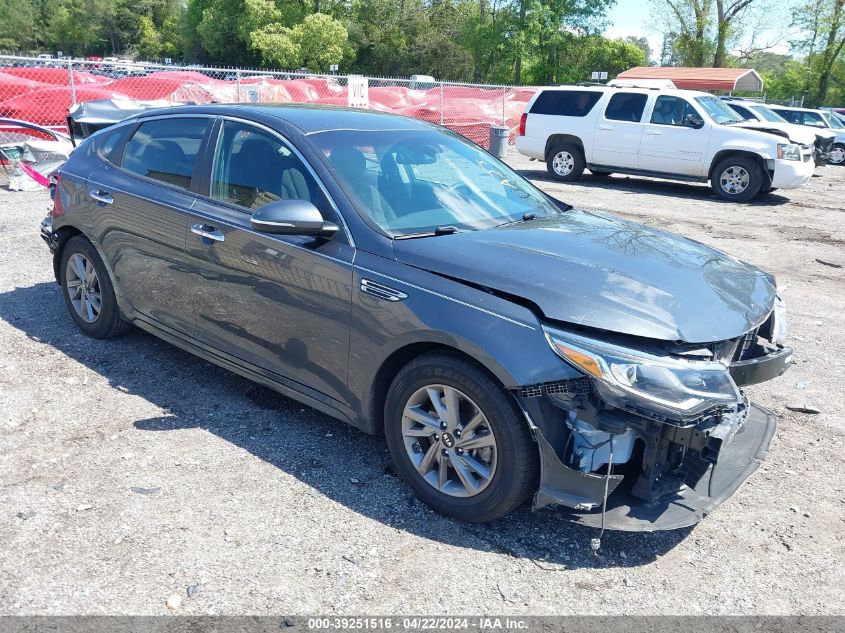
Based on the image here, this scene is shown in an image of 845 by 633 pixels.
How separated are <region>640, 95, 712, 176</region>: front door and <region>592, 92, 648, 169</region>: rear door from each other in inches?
8.3

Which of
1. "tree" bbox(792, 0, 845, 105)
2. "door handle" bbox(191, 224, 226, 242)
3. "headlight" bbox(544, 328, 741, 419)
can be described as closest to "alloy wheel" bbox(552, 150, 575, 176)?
"door handle" bbox(191, 224, 226, 242)

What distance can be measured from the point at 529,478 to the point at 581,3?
55.5 m

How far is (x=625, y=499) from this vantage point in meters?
2.98

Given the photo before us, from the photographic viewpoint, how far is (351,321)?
11.3 feet

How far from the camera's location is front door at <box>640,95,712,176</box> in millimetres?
13688

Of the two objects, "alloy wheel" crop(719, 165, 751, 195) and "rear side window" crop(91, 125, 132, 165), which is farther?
"alloy wheel" crop(719, 165, 751, 195)

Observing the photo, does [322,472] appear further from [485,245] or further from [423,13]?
[423,13]

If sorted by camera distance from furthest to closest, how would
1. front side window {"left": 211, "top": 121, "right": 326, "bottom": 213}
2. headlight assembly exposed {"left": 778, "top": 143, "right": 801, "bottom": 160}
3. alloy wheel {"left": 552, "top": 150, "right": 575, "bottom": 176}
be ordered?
alloy wheel {"left": 552, "top": 150, "right": 575, "bottom": 176}, headlight assembly exposed {"left": 778, "top": 143, "right": 801, "bottom": 160}, front side window {"left": 211, "top": 121, "right": 326, "bottom": 213}

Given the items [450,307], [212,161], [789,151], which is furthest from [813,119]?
[450,307]

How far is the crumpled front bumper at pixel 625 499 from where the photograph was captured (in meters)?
2.87

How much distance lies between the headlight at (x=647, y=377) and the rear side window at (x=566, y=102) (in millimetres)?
13083

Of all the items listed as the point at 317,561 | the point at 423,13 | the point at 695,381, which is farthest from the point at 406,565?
the point at 423,13

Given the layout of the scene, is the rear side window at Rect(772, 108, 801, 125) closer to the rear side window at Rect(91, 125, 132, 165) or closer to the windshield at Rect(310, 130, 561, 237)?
the windshield at Rect(310, 130, 561, 237)

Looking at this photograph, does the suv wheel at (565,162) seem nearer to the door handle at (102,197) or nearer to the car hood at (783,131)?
the car hood at (783,131)
